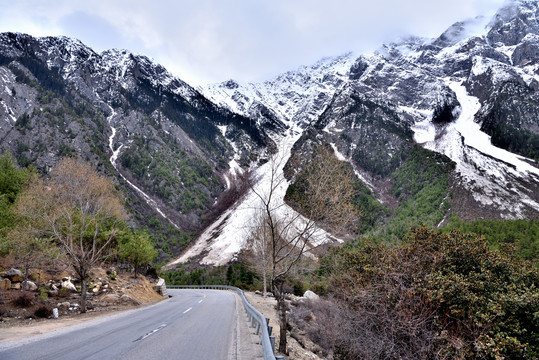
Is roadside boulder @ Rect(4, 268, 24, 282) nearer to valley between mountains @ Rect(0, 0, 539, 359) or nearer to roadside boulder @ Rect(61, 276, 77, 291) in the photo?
valley between mountains @ Rect(0, 0, 539, 359)

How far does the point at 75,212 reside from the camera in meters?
25.9

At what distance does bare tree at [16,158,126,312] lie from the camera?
19.4m

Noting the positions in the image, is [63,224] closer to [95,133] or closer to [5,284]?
[5,284]

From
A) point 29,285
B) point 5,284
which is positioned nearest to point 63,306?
point 29,285

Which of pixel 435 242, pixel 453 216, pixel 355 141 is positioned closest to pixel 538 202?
pixel 453 216

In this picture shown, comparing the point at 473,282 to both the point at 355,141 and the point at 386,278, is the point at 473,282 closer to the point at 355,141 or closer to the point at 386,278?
the point at 386,278

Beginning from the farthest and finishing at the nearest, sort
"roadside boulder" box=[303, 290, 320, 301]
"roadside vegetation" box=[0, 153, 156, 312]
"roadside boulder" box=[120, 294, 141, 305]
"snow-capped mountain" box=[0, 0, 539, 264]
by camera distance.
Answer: "snow-capped mountain" box=[0, 0, 539, 264] < "roadside boulder" box=[303, 290, 320, 301] < "roadside boulder" box=[120, 294, 141, 305] < "roadside vegetation" box=[0, 153, 156, 312]

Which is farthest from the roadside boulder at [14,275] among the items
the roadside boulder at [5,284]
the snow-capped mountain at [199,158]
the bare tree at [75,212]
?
the snow-capped mountain at [199,158]

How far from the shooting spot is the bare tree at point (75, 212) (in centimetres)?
1938

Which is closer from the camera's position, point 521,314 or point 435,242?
point 521,314

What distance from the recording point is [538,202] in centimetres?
10919

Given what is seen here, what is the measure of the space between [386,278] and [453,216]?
107 m

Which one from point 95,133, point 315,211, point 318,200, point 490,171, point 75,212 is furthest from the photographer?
point 95,133

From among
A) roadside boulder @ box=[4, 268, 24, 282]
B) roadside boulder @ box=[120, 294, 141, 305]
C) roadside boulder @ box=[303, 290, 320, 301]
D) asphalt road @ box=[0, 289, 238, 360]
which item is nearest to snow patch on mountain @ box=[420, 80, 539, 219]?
roadside boulder @ box=[303, 290, 320, 301]
